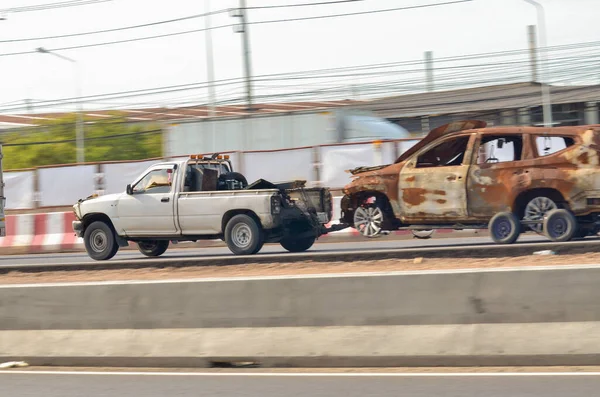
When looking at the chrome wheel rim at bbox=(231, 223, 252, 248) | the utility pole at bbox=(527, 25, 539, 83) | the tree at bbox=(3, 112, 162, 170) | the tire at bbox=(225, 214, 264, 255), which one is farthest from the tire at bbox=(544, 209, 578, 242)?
the tree at bbox=(3, 112, 162, 170)

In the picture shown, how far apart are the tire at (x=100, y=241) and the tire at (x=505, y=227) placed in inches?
266

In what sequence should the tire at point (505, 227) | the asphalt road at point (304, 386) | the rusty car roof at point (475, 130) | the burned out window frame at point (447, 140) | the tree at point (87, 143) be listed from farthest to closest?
1. the tree at point (87, 143)
2. the burned out window frame at point (447, 140)
3. the tire at point (505, 227)
4. the rusty car roof at point (475, 130)
5. the asphalt road at point (304, 386)

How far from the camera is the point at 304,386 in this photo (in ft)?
24.7

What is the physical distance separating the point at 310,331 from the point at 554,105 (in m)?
43.0

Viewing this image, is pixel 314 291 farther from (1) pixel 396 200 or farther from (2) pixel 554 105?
(2) pixel 554 105

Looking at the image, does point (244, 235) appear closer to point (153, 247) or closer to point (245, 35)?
point (153, 247)

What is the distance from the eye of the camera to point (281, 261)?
41.0ft

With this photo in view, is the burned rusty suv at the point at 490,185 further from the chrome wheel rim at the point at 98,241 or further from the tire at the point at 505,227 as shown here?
the chrome wheel rim at the point at 98,241

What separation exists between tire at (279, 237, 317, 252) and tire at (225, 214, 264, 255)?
1.21 meters

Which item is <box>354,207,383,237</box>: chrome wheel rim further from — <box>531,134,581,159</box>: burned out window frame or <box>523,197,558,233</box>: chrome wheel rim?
<box>531,134,581,159</box>: burned out window frame

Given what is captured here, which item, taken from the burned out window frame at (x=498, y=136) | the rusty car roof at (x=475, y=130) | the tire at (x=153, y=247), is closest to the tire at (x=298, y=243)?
the tire at (x=153, y=247)

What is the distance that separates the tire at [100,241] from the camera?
16859mm

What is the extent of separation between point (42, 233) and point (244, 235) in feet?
32.7

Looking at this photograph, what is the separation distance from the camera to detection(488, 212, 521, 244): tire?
14023 mm
